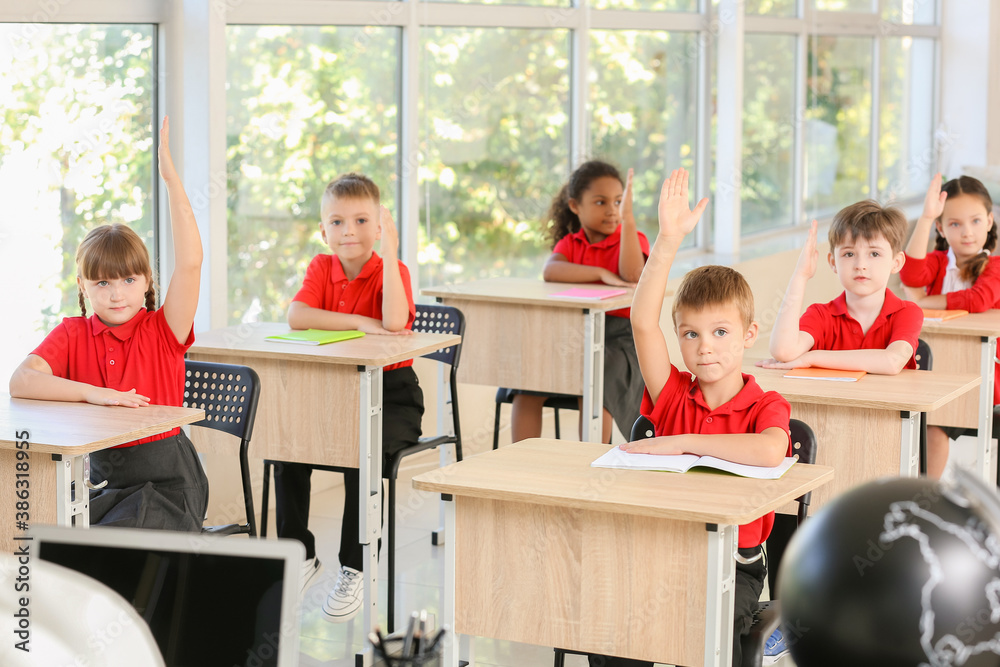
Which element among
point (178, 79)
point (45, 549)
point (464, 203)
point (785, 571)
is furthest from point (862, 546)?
point (464, 203)

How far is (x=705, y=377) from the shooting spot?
2074 millimetres

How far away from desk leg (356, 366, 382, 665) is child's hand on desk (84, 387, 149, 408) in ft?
2.03

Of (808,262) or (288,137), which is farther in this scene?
(288,137)

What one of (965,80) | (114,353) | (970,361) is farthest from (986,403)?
(965,80)

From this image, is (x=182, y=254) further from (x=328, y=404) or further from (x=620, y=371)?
(x=620, y=371)

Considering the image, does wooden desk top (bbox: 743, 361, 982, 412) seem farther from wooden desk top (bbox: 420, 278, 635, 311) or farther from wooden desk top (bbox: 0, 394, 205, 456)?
wooden desk top (bbox: 0, 394, 205, 456)

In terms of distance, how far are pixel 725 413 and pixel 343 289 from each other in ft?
5.02

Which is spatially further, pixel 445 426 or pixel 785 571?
→ pixel 445 426

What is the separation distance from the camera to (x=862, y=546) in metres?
0.83

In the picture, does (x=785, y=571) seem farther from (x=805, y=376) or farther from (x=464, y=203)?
(x=464, y=203)

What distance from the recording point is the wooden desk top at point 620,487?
66.4 inches

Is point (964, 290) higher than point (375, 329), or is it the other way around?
point (964, 290)

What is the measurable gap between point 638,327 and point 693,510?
53 centimetres

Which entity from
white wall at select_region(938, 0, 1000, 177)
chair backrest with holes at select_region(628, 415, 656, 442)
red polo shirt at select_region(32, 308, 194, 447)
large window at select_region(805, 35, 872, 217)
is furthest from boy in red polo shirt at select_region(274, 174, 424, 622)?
white wall at select_region(938, 0, 1000, 177)
